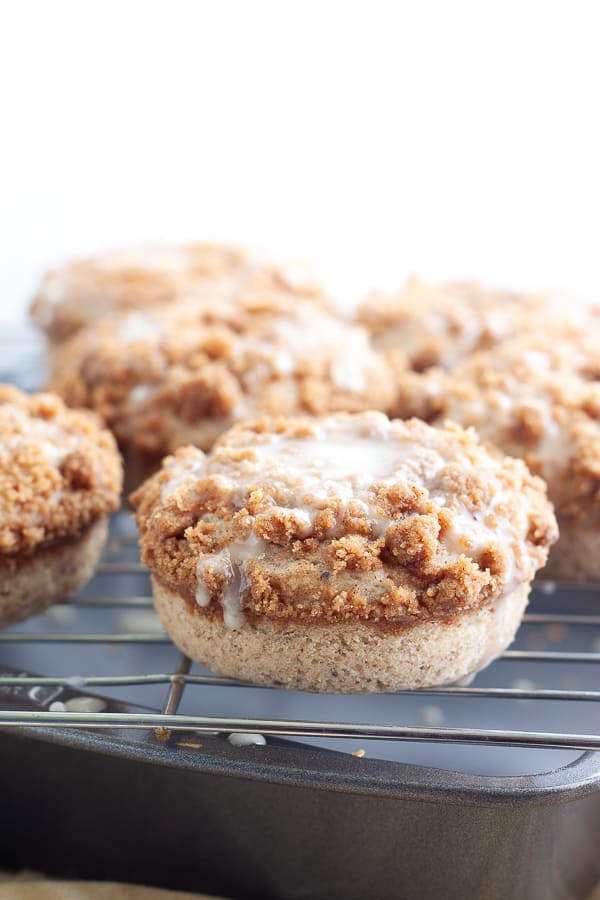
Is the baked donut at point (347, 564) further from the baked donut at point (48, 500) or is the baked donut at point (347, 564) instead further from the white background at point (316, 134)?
the white background at point (316, 134)

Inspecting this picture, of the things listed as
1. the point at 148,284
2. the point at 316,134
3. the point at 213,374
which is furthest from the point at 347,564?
the point at 316,134

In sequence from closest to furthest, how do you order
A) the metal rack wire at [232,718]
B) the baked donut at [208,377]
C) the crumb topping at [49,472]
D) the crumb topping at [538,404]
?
the metal rack wire at [232,718] → the crumb topping at [49,472] → the crumb topping at [538,404] → the baked donut at [208,377]

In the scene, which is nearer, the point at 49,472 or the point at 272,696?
the point at 49,472

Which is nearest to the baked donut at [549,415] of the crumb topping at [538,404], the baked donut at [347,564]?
the crumb topping at [538,404]

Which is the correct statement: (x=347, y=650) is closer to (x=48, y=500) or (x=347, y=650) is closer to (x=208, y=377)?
(x=48, y=500)

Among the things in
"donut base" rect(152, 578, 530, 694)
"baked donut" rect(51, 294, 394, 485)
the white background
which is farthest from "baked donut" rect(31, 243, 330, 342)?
"donut base" rect(152, 578, 530, 694)

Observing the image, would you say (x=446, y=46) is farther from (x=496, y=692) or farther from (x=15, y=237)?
(x=496, y=692)

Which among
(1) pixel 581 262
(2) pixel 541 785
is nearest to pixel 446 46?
(1) pixel 581 262

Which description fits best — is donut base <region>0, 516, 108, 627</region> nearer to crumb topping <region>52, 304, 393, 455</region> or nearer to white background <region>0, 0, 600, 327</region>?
crumb topping <region>52, 304, 393, 455</region>
